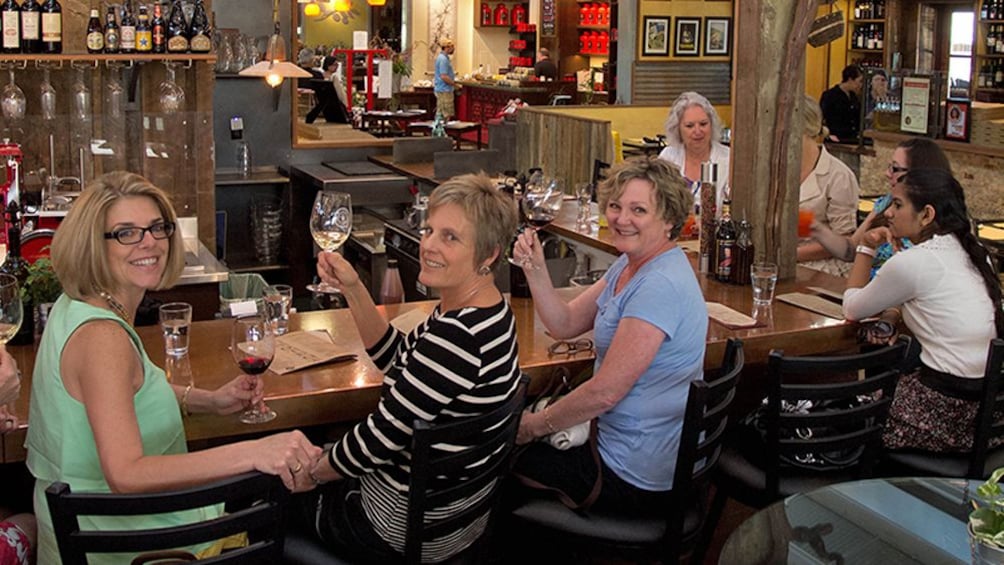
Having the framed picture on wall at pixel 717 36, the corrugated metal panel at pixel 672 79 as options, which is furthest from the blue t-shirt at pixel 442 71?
the framed picture on wall at pixel 717 36

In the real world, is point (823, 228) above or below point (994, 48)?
below

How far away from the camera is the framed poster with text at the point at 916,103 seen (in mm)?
8797

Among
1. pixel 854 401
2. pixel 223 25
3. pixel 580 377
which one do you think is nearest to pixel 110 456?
pixel 580 377

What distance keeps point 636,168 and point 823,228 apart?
1.56 meters

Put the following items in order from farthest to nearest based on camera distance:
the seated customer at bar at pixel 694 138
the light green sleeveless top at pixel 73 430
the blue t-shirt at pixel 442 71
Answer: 1. the blue t-shirt at pixel 442 71
2. the seated customer at bar at pixel 694 138
3. the light green sleeveless top at pixel 73 430

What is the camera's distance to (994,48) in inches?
492

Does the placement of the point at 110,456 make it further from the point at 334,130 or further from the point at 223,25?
the point at 334,130

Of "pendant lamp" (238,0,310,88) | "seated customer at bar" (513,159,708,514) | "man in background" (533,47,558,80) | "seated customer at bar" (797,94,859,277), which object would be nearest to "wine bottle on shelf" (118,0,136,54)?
"pendant lamp" (238,0,310,88)

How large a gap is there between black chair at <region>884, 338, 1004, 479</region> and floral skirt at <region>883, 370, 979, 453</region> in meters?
0.03

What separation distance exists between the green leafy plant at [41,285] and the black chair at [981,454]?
8.08 feet

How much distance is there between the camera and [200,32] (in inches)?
235

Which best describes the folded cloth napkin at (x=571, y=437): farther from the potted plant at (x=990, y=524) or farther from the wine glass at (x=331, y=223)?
the potted plant at (x=990, y=524)

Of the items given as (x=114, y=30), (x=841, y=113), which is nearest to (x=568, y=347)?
(x=114, y=30)

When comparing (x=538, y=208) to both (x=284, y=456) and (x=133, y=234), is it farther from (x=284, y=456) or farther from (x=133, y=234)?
(x=284, y=456)
